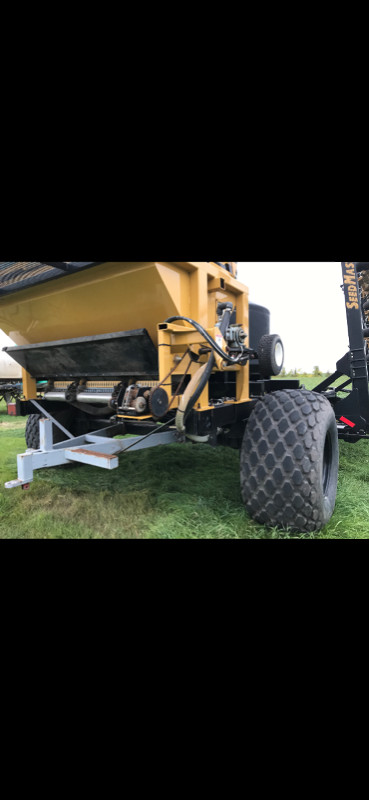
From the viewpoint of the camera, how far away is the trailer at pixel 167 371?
244cm

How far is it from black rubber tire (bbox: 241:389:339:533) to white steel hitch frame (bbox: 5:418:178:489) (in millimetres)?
578

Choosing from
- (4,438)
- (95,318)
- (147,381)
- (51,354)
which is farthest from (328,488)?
(4,438)

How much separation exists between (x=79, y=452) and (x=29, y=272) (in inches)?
58.0

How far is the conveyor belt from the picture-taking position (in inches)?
98.9

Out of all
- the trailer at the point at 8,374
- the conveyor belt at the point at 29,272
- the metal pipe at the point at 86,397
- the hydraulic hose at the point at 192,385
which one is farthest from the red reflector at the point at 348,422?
the trailer at the point at 8,374

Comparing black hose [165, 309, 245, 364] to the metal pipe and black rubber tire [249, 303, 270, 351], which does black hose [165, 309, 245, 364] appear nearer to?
the metal pipe

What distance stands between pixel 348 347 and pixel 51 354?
10.4 ft

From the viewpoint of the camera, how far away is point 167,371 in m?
2.46

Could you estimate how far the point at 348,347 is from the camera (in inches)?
170

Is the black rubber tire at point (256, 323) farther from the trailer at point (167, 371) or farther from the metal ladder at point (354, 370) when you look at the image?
the metal ladder at point (354, 370)

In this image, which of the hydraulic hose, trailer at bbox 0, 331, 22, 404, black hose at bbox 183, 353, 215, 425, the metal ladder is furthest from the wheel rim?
trailer at bbox 0, 331, 22, 404

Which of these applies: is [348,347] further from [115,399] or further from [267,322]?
[115,399]

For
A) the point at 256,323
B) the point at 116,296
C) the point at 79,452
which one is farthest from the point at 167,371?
the point at 256,323

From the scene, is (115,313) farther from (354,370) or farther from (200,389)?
(354,370)
